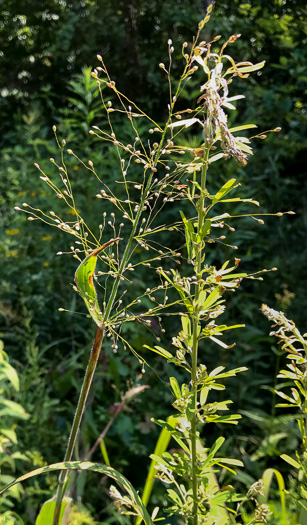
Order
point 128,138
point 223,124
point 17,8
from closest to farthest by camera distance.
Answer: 1. point 223,124
2. point 128,138
3. point 17,8

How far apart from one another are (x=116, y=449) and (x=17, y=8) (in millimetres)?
4582

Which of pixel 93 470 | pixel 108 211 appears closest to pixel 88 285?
pixel 93 470

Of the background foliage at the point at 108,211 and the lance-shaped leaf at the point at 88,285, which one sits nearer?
the lance-shaped leaf at the point at 88,285

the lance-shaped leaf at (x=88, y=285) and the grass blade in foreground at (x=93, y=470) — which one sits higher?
the lance-shaped leaf at (x=88, y=285)

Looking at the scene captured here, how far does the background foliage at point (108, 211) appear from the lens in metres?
2.08

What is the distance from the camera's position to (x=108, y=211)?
277 centimetres

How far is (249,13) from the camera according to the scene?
157 inches

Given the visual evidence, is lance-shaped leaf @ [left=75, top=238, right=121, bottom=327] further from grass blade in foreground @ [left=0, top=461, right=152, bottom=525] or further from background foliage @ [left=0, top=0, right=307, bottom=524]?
background foliage @ [left=0, top=0, right=307, bottom=524]

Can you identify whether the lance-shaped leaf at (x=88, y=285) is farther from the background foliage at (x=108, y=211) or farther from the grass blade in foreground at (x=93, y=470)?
the background foliage at (x=108, y=211)

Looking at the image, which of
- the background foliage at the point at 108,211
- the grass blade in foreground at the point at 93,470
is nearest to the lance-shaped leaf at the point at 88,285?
the grass blade in foreground at the point at 93,470

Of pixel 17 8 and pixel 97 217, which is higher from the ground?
pixel 17 8

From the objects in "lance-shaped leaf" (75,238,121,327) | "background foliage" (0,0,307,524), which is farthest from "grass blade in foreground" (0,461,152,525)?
"background foliage" (0,0,307,524)

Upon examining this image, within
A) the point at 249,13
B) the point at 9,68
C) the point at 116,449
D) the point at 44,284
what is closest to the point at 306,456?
the point at 116,449

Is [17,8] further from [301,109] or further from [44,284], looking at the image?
[44,284]
